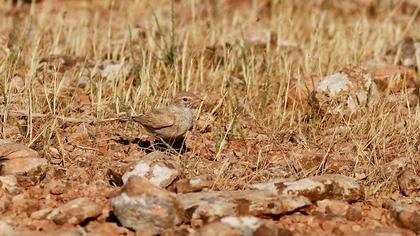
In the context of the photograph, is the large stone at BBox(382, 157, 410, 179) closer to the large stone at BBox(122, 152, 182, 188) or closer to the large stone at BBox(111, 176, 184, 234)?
the large stone at BBox(122, 152, 182, 188)

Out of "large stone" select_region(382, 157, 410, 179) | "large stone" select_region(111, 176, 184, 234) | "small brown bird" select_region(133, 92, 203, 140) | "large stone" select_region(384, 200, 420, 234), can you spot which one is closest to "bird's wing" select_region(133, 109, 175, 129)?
"small brown bird" select_region(133, 92, 203, 140)

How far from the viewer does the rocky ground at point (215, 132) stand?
509 centimetres

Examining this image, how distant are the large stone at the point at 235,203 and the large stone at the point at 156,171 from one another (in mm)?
193

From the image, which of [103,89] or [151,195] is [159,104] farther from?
[151,195]

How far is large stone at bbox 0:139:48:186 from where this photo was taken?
5.52 m

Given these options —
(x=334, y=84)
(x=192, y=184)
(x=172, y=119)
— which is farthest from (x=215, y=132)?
(x=192, y=184)

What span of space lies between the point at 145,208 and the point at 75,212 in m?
0.45

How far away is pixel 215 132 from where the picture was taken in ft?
22.5

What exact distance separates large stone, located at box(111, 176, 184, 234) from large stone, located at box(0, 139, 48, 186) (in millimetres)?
874

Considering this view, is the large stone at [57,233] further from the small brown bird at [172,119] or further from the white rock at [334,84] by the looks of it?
the white rock at [334,84]

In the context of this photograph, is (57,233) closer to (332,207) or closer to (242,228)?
(242,228)

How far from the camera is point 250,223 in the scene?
15.9ft

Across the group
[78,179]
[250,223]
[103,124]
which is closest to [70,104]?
[103,124]

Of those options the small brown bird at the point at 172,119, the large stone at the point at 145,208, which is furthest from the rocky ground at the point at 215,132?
the small brown bird at the point at 172,119
